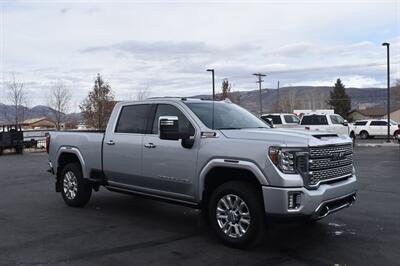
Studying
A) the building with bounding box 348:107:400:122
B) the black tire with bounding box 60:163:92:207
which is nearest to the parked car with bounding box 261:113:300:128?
the black tire with bounding box 60:163:92:207

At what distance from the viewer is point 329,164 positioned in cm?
614

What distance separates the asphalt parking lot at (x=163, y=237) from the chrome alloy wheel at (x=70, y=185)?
1.00ft

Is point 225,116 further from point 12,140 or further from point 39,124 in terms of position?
point 39,124

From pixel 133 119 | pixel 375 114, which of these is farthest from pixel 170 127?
pixel 375 114

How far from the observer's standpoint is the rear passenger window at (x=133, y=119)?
25.4 ft

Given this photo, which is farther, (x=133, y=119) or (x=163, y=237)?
(x=133, y=119)

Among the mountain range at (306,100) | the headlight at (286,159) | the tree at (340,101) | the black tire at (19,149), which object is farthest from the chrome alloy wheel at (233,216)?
the tree at (340,101)

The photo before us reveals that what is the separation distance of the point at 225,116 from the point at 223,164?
4.03ft

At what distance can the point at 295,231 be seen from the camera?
273 inches

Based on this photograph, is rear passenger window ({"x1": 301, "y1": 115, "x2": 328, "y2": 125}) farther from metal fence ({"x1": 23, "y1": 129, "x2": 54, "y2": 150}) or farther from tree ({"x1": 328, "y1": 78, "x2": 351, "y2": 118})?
tree ({"x1": 328, "y1": 78, "x2": 351, "y2": 118})

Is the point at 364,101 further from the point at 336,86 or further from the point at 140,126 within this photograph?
the point at 140,126

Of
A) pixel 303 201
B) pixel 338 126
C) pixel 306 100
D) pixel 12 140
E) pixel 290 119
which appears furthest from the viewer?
pixel 306 100

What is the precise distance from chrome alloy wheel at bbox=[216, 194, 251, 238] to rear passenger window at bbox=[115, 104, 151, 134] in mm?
2027

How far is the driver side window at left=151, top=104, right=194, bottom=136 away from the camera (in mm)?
6880
